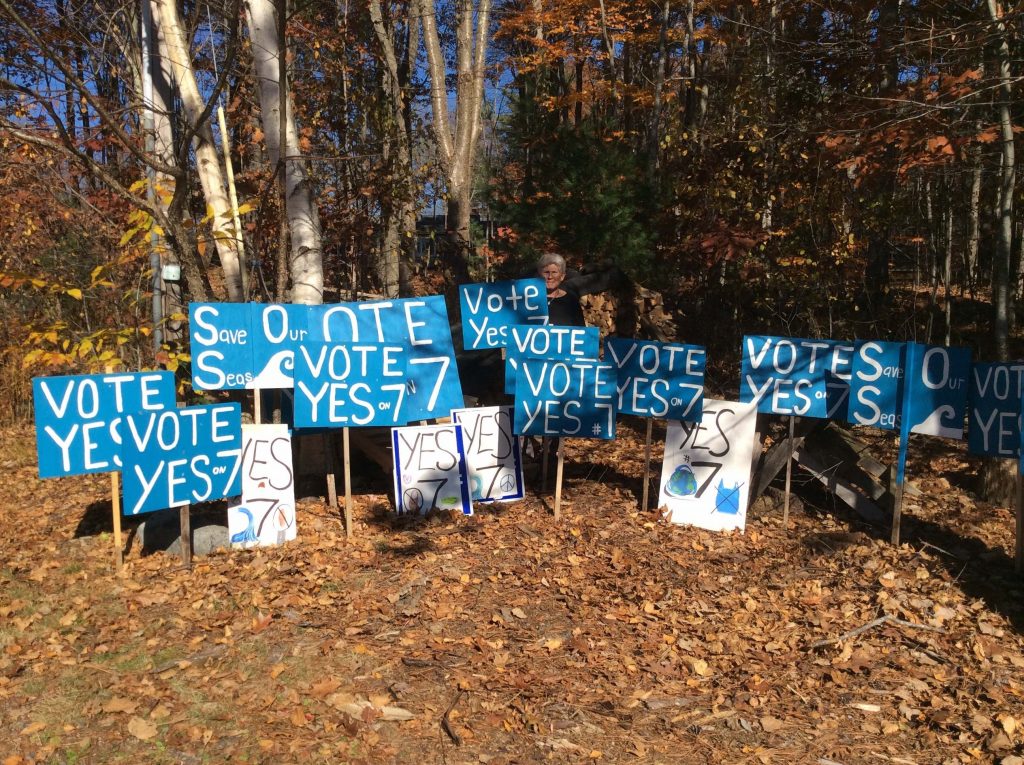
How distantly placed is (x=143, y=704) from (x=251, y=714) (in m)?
0.57

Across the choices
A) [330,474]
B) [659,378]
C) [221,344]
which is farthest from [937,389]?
[221,344]

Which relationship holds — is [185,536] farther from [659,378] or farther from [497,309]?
[659,378]

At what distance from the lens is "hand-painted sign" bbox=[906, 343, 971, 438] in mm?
6145

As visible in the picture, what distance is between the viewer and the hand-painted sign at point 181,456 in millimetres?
5605

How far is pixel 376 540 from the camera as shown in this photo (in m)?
6.47

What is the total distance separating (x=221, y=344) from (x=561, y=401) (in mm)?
2712

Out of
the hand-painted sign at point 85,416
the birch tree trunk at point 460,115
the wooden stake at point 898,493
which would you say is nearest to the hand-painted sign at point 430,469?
the hand-painted sign at point 85,416

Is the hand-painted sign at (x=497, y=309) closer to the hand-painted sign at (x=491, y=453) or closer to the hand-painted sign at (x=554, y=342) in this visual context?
the hand-painted sign at (x=554, y=342)

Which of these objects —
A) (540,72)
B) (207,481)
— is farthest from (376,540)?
(540,72)

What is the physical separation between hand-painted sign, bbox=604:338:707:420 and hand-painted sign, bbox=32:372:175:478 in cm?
362

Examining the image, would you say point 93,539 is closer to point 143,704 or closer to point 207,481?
point 207,481

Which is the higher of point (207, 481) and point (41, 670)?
point (207, 481)

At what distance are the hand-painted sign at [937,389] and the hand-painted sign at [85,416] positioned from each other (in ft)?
17.7

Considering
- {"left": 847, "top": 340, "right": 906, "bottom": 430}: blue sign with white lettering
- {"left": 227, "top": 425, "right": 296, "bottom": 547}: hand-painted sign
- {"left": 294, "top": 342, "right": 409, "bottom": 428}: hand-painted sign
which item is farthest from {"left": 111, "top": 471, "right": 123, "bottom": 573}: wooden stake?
{"left": 847, "top": 340, "right": 906, "bottom": 430}: blue sign with white lettering
